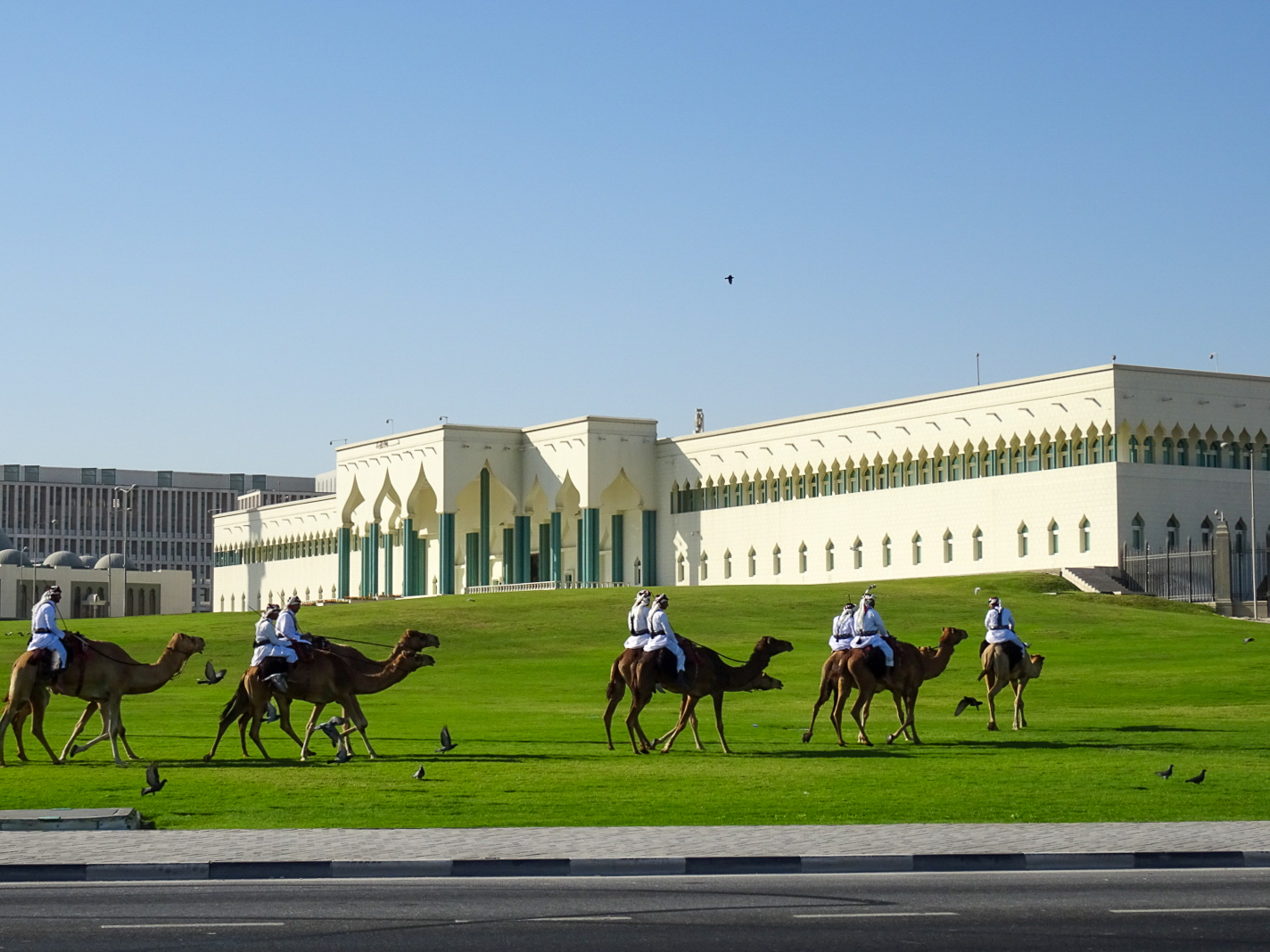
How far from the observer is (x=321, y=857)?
14766 mm

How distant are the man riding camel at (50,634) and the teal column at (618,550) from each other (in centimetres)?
7339

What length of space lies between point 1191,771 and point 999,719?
10.0 meters

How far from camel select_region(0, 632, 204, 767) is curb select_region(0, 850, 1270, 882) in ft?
31.1

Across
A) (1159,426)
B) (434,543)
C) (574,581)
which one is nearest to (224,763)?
(1159,426)

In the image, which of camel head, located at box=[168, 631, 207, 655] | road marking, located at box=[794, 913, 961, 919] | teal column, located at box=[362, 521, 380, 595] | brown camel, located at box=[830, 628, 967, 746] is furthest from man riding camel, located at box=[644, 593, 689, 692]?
teal column, located at box=[362, 521, 380, 595]

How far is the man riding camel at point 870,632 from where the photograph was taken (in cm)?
2623

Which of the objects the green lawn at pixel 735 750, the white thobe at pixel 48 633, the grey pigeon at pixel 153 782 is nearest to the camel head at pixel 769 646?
the green lawn at pixel 735 750

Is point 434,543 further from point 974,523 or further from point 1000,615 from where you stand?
point 1000,615

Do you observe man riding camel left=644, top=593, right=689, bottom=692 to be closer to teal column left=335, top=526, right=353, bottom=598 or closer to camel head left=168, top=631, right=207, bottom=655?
camel head left=168, top=631, right=207, bottom=655

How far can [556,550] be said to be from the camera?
322 ft

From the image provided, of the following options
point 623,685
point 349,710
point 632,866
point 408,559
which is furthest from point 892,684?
point 408,559

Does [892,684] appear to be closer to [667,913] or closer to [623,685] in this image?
[623,685]

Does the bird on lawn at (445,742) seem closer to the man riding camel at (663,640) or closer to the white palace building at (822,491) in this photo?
the man riding camel at (663,640)

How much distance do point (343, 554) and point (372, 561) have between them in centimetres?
411
